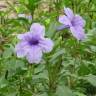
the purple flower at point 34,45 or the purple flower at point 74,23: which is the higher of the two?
the purple flower at point 74,23

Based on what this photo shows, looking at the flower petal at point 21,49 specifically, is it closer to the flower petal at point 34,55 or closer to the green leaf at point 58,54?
the flower petal at point 34,55

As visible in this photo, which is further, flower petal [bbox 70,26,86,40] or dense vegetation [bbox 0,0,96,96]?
dense vegetation [bbox 0,0,96,96]

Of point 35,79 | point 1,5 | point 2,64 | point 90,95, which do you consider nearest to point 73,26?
point 35,79

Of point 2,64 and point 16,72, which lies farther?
point 2,64

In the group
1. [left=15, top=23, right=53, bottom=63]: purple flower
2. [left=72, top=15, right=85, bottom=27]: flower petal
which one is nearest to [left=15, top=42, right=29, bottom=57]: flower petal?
[left=15, top=23, right=53, bottom=63]: purple flower

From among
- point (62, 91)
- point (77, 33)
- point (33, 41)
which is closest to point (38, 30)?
point (33, 41)

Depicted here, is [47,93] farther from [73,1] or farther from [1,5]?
[1,5]

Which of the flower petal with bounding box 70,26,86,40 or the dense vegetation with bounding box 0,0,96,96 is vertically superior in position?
the flower petal with bounding box 70,26,86,40

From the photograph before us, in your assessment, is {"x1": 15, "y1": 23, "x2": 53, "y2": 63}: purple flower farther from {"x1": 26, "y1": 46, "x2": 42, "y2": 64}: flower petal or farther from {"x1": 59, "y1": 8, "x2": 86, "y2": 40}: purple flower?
{"x1": 59, "y1": 8, "x2": 86, "y2": 40}: purple flower

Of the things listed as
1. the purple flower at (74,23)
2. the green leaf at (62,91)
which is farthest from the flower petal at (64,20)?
the green leaf at (62,91)
